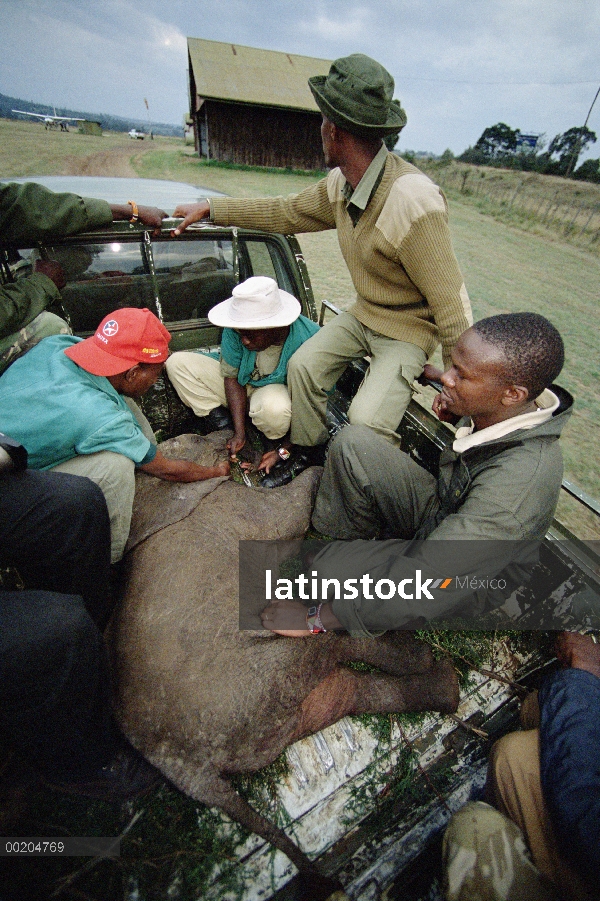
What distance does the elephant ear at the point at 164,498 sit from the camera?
7.07ft

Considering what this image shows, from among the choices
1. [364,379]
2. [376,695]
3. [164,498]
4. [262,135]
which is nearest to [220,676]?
[376,695]

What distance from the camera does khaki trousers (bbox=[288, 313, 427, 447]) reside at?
2473mm

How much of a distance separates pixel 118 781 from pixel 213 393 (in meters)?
2.23

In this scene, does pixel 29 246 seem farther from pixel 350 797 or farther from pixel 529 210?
pixel 529 210

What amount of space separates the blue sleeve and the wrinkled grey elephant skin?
404mm

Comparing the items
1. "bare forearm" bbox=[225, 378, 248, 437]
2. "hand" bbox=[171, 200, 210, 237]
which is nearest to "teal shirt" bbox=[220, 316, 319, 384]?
"bare forearm" bbox=[225, 378, 248, 437]

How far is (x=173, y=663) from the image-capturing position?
1671 millimetres

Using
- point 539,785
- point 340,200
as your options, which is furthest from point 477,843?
point 340,200

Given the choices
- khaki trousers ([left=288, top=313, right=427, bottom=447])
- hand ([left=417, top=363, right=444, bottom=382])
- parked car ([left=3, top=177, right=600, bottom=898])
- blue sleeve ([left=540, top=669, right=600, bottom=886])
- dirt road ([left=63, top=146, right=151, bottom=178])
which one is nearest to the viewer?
blue sleeve ([left=540, top=669, right=600, bottom=886])

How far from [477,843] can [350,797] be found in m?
0.45

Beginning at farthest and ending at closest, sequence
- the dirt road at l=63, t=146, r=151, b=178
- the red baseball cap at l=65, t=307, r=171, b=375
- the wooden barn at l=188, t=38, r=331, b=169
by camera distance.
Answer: the wooden barn at l=188, t=38, r=331, b=169 → the dirt road at l=63, t=146, r=151, b=178 → the red baseball cap at l=65, t=307, r=171, b=375

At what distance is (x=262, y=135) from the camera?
2064cm

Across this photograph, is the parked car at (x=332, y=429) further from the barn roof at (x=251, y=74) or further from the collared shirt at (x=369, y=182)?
the barn roof at (x=251, y=74)

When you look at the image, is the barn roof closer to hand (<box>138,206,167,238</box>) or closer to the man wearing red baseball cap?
hand (<box>138,206,167,238</box>)
